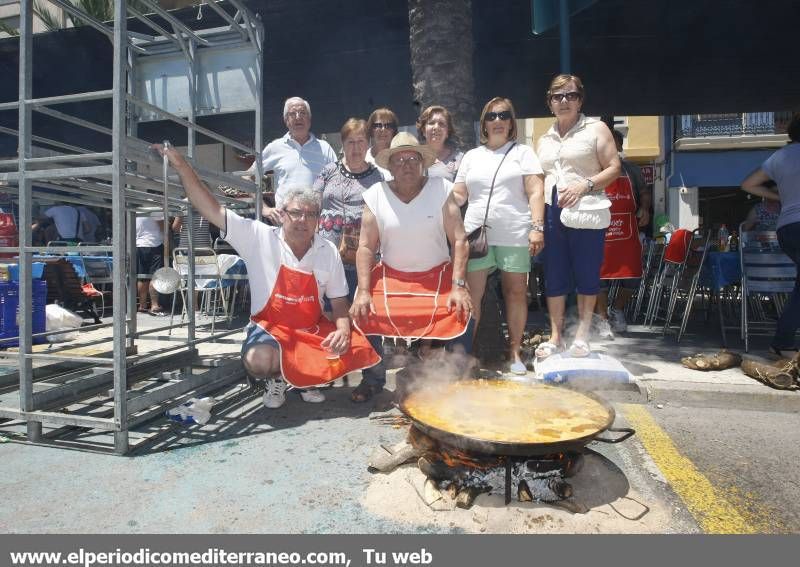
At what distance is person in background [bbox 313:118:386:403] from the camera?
4035 mm

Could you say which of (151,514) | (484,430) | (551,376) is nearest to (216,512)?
(151,514)

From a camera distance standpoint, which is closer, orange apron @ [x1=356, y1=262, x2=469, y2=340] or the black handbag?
orange apron @ [x1=356, y1=262, x2=469, y2=340]

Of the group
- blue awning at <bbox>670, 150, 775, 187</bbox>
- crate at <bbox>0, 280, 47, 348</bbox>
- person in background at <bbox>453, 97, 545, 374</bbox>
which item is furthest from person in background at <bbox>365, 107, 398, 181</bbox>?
blue awning at <bbox>670, 150, 775, 187</bbox>

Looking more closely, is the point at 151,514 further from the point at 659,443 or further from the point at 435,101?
the point at 435,101

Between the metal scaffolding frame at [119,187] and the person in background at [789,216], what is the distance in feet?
15.1

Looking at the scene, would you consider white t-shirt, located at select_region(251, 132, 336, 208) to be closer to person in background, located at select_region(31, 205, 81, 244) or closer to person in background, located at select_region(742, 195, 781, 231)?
person in background, located at select_region(742, 195, 781, 231)

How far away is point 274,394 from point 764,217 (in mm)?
6736

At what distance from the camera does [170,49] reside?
468cm

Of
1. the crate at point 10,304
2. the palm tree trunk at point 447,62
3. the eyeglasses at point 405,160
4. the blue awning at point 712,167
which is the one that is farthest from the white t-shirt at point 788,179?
the blue awning at point 712,167

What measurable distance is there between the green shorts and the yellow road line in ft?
4.45

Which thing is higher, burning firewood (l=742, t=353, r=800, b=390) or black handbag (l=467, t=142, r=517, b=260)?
black handbag (l=467, t=142, r=517, b=260)

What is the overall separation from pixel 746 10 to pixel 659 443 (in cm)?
616

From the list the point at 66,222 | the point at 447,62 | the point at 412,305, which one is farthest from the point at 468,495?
the point at 66,222
